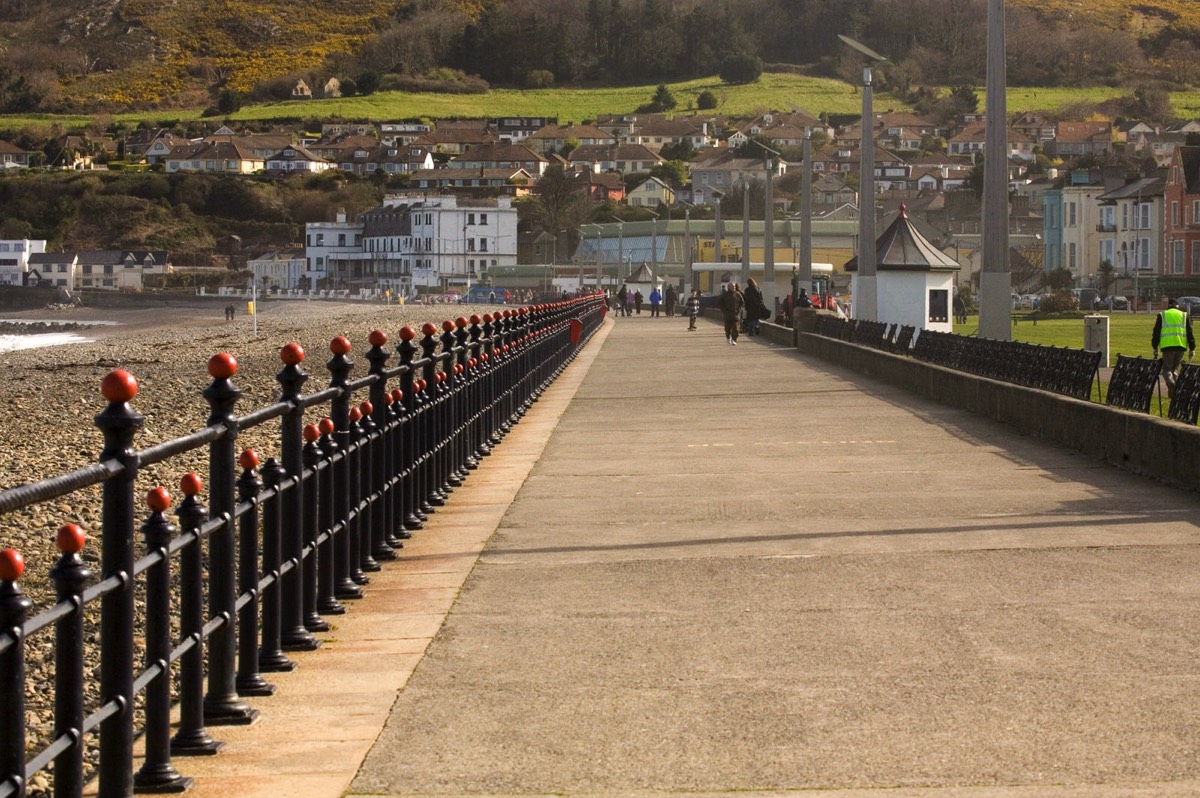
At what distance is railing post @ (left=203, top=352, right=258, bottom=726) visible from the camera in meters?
6.53

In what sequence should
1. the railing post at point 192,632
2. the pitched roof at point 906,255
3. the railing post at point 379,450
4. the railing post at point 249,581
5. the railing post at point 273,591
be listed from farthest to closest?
1. the pitched roof at point 906,255
2. the railing post at point 379,450
3. the railing post at point 273,591
4. the railing post at point 249,581
5. the railing post at point 192,632

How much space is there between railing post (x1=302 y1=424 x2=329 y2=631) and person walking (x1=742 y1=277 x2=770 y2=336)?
4429 cm

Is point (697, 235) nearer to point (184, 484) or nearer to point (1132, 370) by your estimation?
point (1132, 370)

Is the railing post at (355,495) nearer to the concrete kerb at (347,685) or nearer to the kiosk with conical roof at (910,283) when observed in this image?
the concrete kerb at (347,685)

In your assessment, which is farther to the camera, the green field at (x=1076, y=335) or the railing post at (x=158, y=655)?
the green field at (x=1076, y=335)

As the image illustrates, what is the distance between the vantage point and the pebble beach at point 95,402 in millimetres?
14430

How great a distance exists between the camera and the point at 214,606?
6.56 metres

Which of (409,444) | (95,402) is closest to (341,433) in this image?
(409,444)

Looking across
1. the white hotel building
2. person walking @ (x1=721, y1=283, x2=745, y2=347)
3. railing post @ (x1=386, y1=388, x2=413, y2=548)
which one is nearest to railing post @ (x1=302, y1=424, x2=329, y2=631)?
railing post @ (x1=386, y1=388, x2=413, y2=548)

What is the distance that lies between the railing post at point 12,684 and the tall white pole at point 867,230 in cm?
3395


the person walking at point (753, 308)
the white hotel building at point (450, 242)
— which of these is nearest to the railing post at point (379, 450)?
the person walking at point (753, 308)

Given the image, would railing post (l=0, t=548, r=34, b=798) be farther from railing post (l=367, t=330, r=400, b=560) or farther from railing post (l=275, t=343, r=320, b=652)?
railing post (l=367, t=330, r=400, b=560)

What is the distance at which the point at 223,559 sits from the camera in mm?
6602

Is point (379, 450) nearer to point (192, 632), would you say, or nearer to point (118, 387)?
point (192, 632)
